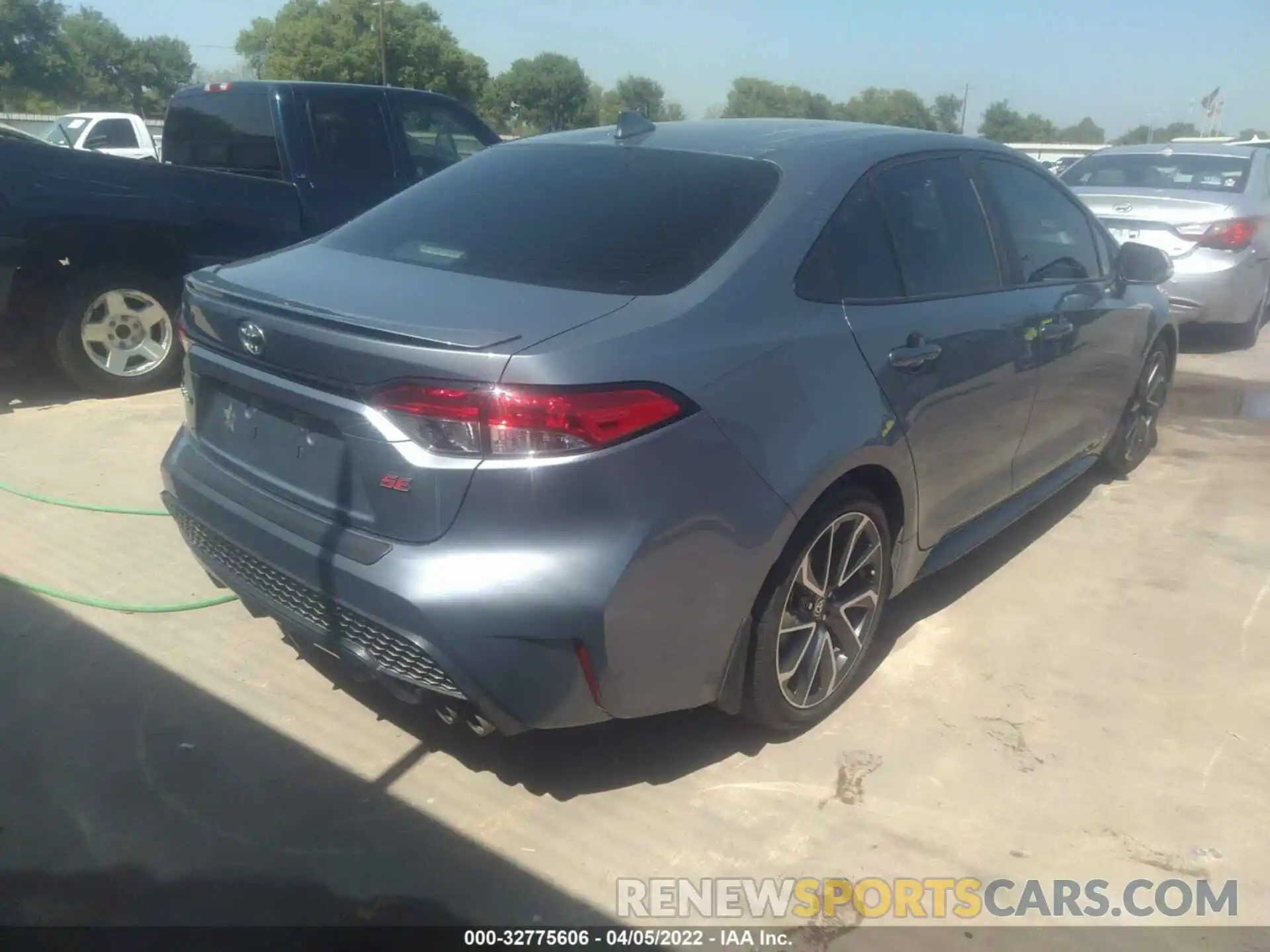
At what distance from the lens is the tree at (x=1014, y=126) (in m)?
67.2

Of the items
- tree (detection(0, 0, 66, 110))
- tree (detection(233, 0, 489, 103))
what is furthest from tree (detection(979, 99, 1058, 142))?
tree (detection(0, 0, 66, 110))

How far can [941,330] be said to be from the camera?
323 centimetres

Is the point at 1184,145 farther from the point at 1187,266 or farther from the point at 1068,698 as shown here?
the point at 1068,698

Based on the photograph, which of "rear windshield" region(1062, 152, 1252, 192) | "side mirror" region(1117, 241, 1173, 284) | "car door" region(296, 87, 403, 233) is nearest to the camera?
"side mirror" region(1117, 241, 1173, 284)

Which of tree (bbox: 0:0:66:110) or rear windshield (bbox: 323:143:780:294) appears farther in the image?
tree (bbox: 0:0:66:110)

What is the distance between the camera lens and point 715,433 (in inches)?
95.3

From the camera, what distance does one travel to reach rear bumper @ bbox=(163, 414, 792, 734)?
2246mm

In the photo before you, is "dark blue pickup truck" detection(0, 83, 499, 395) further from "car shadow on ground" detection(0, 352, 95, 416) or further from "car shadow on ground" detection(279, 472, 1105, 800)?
"car shadow on ground" detection(279, 472, 1105, 800)

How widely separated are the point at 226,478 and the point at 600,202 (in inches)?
50.6

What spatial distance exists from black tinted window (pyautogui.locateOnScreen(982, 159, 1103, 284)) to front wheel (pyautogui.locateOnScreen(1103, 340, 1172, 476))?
0.99 m

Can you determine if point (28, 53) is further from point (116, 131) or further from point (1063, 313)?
point (1063, 313)

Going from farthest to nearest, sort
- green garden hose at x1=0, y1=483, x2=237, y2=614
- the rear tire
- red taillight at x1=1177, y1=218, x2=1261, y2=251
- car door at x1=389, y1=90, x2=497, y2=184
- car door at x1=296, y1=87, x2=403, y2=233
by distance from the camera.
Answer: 1. red taillight at x1=1177, y1=218, x2=1261, y2=251
2. car door at x1=389, y1=90, x2=497, y2=184
3. car door at x1=296, y1=87, x2=403, y2=233
4. the rear tire
5. green garden hose at x1=0, y1=483, x2=237, y2=614

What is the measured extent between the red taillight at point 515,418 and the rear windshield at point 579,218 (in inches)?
16.2

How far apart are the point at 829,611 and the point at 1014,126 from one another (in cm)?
7422
